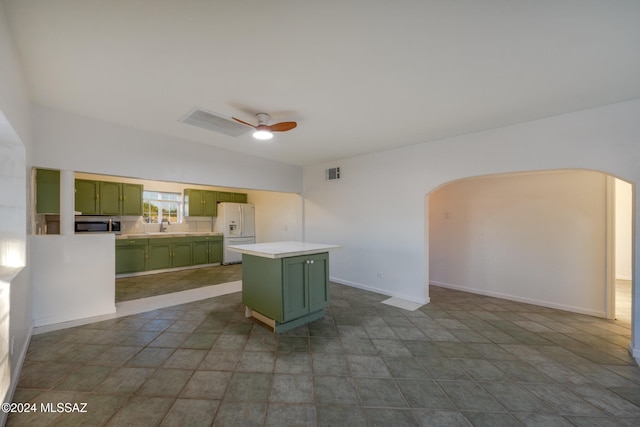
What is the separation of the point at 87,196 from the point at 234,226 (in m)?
3.04

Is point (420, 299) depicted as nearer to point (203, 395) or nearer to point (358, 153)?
point (358, 153)

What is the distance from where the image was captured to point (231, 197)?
709 cm

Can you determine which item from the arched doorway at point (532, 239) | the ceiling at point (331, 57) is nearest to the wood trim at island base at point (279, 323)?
the ceiling at point (331, 57)

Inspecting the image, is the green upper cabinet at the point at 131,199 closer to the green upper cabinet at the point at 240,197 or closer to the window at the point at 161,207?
the window at the point at 161,207

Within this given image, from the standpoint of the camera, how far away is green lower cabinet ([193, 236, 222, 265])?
6.04 meters

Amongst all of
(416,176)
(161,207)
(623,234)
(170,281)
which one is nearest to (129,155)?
(170,281)

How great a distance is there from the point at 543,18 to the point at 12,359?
13.6 ft

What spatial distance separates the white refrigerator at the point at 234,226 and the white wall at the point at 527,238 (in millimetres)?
4913

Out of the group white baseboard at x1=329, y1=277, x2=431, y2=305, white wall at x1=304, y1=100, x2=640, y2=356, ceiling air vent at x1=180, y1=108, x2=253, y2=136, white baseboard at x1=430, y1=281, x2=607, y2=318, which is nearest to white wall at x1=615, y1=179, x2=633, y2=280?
white baseboard at x1=430, y1=281, x2=607, y2=318

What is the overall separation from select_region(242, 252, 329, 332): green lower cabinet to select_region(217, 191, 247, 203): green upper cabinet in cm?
423

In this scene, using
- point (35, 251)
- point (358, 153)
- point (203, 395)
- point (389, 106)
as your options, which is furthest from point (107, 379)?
point (358, 153)

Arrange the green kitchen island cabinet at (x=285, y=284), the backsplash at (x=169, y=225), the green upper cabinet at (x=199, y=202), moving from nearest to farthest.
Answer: the green kitchen island cabinet at (x=285, y=284), the backsplash at (x=169, y=225), the green upper cabinet at (x=199, y=202)

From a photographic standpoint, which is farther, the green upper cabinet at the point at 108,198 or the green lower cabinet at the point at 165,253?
the green lower cabinet at the point at 165,253

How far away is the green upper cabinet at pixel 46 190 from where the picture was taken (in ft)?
10.9
